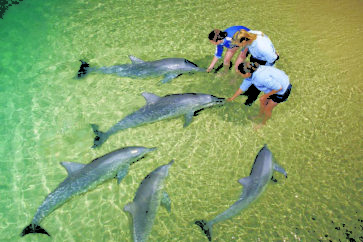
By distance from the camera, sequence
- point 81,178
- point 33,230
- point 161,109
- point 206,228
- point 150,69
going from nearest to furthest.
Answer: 1. point 33,230
2. point 206,228
3. point 81,178
4. point 161,109
5. point 150,69

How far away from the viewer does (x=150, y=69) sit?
7684 millimetres

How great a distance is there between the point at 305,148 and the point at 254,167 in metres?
2.08

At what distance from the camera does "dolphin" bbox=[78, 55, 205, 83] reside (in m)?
7.70

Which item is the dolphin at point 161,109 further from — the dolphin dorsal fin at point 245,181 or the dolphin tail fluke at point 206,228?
the dolphin tail fluke at point 206,228

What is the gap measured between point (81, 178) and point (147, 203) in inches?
66.0

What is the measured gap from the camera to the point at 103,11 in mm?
10133

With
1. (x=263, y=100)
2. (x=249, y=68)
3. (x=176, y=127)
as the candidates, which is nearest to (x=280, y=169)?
(x=263, y=100)

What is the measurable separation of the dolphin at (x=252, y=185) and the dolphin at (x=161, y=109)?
230 centimetres

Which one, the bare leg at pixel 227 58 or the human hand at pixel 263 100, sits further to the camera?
the bare leg at pixel 227 58


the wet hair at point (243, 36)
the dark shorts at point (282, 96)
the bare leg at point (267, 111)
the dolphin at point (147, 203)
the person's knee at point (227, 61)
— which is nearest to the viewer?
the dolphin at point (147, 203)

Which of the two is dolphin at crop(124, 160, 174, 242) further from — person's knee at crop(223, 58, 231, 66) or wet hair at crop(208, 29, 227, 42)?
person's knee at crop(223, 58, 231, 66)

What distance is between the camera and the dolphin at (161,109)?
647cm

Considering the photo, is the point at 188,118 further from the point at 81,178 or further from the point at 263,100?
the point at 81,178

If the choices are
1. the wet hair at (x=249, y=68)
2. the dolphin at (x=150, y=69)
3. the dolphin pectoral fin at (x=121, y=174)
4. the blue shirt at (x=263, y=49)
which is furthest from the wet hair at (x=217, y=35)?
the dolphin pectoral fin at (x=121, y=174)
